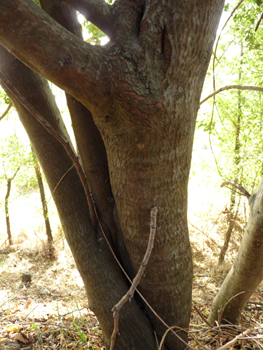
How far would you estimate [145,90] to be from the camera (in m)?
1.20

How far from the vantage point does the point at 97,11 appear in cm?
126

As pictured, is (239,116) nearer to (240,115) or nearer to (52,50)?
(240,115)

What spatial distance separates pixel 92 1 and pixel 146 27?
1.03 ft

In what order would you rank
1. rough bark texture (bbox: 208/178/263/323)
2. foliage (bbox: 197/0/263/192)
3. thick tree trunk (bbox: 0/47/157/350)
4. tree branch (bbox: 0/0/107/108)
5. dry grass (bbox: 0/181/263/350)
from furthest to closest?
foliage (bbox: 197/0/263/192) < dry grass (bbox: 0/181/263/350) < rough bark texture (bbox: 208/178/263/323) < thick tree trunk (bbox: 0/47/157/350) < tree branch (bbox: 0/0/107/108)

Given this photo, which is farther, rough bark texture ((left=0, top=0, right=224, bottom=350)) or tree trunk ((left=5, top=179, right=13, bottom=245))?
tree trunk ((left=5, top=179, right=13, bottom=245))

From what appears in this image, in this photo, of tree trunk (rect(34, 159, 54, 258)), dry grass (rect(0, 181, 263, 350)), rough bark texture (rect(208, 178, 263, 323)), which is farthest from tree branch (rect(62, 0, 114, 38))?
tree trunk (rect(34, 159, 54, 258))

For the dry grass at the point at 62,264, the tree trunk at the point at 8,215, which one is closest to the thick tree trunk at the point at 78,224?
the dry grass at the point at 62,264

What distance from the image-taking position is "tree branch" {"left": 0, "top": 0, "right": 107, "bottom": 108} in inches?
39.6

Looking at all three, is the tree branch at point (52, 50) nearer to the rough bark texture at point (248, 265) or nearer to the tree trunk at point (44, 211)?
the rough bark texture at point (248, 265)

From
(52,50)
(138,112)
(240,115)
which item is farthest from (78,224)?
(240,115)

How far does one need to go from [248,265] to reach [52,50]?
2.09 meters

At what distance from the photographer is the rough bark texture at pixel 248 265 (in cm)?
195

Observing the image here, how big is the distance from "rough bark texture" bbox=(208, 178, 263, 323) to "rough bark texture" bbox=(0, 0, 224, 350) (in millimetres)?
680

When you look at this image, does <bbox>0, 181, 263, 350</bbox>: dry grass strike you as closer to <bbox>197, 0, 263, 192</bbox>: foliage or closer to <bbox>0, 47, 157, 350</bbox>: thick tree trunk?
<bbox>0, 47, 157, 350</bbox>: thick tree trunk
